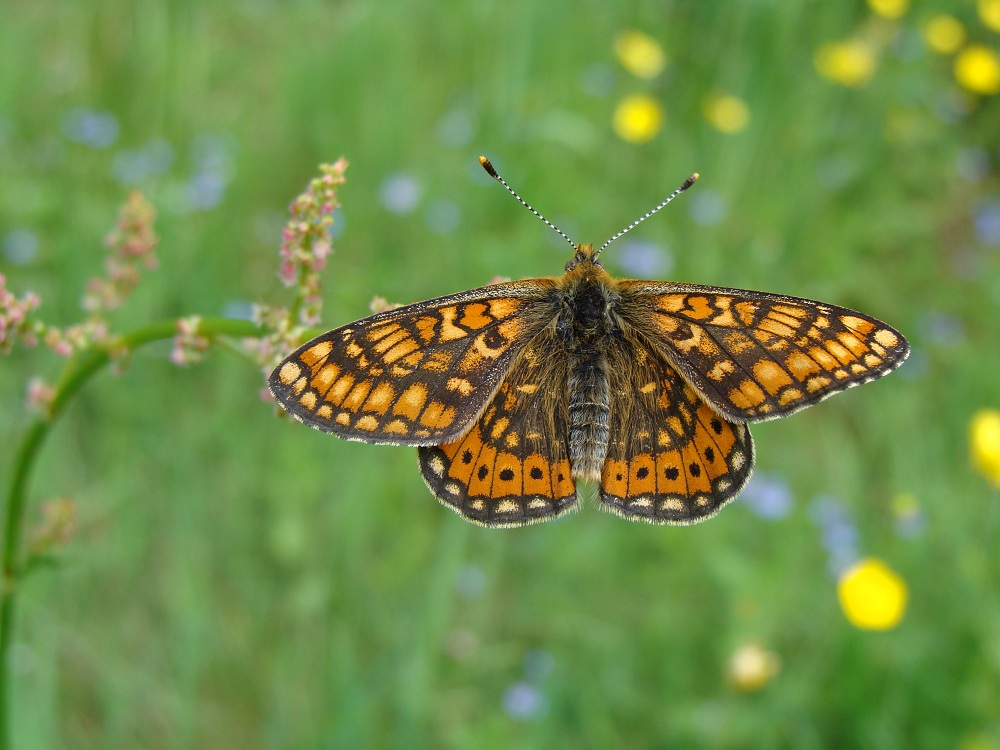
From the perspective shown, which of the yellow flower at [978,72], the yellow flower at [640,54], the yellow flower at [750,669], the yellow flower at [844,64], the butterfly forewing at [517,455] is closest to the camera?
the butterfly forewing at [517,455]

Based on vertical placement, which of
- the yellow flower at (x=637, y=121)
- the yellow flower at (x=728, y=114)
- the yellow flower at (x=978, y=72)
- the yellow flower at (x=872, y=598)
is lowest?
the yellow flower at (x=872, y=598)

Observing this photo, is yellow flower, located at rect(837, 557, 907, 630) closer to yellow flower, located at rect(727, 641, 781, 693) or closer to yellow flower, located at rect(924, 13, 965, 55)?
yellow flower, located at rect(727, 641, 781, 693)

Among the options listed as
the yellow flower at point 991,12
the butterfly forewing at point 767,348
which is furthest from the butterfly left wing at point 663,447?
the yellow flower at point 991,12

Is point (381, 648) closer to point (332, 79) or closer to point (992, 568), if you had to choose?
point (992, 568)

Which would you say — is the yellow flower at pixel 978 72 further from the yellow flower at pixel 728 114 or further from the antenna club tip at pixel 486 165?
the antenna club tip at pixel 486 165

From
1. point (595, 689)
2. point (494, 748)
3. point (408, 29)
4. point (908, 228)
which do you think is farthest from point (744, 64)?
point (494, 748)

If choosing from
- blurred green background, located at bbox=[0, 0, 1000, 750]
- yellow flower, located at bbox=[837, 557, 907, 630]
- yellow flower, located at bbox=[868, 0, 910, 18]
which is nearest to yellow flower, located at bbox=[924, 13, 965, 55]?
blurred green background, located at bbox=[0, 0, 1000, 750]
